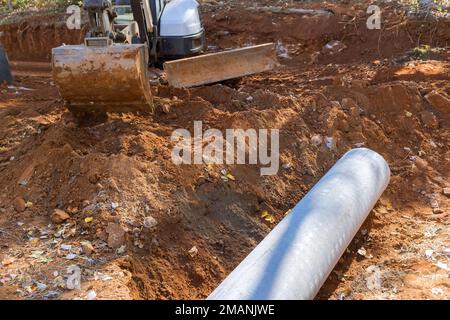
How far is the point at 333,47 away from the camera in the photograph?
34.2 ft

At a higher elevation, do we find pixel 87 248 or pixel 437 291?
pixel 87 248

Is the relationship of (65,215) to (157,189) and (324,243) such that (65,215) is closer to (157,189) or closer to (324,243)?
(157,189)

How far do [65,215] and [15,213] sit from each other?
56 cm

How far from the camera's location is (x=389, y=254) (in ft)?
15.1

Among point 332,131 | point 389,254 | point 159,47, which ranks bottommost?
point 389,254

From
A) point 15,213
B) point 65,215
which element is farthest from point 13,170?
point 65,215

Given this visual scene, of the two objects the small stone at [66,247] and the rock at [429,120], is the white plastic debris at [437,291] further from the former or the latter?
the rock at [429,120]

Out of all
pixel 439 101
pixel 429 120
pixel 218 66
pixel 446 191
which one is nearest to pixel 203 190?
pixel 446 191

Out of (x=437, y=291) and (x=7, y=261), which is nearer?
(x=437, y=291)

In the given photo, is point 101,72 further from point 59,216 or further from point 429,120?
point 429,120

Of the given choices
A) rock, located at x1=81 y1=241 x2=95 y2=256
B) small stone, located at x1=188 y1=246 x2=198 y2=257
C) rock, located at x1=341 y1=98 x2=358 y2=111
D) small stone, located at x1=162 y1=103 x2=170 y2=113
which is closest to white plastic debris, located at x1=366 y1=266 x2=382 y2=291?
small stone, located at x1=188 y1=246 x2=198 y2=257

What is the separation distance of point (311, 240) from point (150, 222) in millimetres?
1557

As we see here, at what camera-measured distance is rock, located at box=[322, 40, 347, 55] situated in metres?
10.3

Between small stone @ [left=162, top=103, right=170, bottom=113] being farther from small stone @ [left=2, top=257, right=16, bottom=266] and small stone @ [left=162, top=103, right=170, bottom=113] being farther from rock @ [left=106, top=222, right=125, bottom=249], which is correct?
small stone @ [left=2, top=257, right=16, bottom=266]
